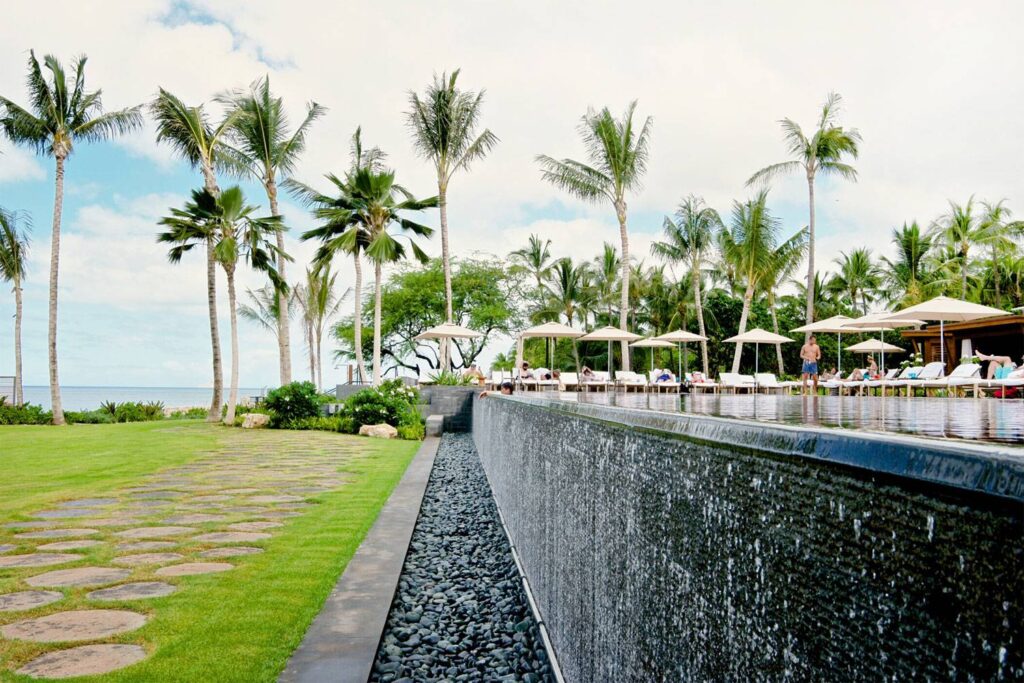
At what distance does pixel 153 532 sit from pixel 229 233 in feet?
57.3

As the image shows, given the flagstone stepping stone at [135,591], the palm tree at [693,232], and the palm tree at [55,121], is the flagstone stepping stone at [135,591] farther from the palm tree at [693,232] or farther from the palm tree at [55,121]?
the palm tree at [693,232]

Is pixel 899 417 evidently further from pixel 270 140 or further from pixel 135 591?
pixel 270 140

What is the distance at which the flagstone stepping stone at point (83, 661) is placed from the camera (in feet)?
9.62

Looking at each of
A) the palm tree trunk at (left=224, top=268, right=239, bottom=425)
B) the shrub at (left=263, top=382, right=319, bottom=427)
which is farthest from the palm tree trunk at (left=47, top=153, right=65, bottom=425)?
the shrub at (left=263, top=382, right=319, bottom=427)

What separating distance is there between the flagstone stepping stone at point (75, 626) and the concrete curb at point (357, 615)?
971 millimetres

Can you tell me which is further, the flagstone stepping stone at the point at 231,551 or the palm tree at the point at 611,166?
the palm tree at the point at 611,166

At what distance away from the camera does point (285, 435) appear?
55.1 feet

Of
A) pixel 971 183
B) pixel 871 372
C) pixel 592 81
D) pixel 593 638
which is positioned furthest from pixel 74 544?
pixel 971 183

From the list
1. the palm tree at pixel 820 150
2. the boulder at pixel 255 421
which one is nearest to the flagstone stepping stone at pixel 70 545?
the boulder at pixel 255 421

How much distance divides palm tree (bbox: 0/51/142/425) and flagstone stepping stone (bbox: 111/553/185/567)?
2006 centimetres

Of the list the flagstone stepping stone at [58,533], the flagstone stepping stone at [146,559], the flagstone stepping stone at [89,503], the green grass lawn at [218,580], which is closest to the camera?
the green grass lawn at [218,580]

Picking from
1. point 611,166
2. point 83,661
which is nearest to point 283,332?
point 611,166

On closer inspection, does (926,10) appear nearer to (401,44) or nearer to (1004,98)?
(401,44)

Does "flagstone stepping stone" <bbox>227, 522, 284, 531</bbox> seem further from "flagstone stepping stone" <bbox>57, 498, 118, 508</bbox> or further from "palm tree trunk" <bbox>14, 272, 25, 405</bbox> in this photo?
"palm tree trunk" <bbox>14, 272, 25, 405</bbox>
